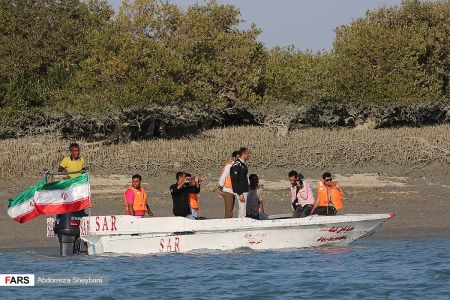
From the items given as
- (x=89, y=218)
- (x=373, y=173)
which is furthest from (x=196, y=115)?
(x=89, y=218)

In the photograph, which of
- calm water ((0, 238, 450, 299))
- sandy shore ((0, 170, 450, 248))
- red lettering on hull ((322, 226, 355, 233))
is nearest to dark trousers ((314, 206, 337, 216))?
red lettering on hull ((322, 226, 355, 233))

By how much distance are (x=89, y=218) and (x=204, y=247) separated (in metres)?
2.14

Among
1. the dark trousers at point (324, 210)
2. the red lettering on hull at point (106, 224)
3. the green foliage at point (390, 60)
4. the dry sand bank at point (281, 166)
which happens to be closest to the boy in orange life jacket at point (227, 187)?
the dark trousers at point (324, 210)

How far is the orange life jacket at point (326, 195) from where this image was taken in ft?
66.1

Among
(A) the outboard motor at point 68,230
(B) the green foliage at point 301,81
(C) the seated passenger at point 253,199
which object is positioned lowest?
(A) the outboard motor at point 68,230

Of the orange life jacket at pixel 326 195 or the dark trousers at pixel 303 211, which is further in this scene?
the dark trousers at pixel 303 211

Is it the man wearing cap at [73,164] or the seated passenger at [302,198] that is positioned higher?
the man wearing cap at [73,164]

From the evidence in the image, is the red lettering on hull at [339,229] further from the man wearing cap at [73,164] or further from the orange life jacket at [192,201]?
the man wearing cap at [73,164]

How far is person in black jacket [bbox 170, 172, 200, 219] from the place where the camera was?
19.4 meters

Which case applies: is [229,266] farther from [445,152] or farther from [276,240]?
[445,152]

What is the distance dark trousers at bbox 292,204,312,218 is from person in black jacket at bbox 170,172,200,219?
2.03 meters

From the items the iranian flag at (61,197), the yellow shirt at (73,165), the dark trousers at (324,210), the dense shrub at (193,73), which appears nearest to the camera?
the iranian flag at (61,197)

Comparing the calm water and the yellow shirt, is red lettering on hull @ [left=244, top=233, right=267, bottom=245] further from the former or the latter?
the yellow shirt

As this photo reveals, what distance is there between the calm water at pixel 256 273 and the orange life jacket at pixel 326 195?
2.87 feet
